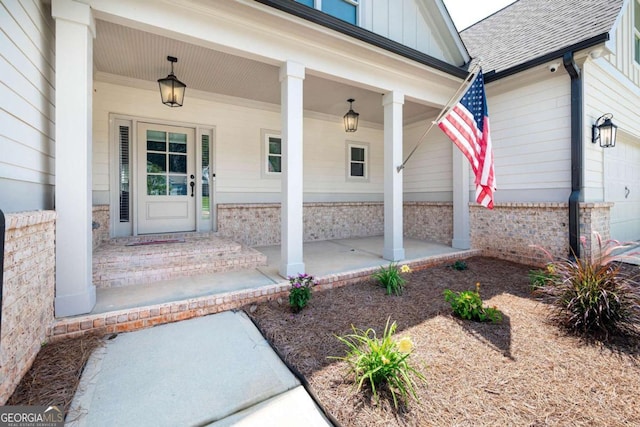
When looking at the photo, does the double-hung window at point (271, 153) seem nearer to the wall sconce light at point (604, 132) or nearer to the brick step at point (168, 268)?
the brick step at point (168, 268)

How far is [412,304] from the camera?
131 inches

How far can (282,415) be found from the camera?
5.65ft

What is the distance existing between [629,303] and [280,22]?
4.64 metres

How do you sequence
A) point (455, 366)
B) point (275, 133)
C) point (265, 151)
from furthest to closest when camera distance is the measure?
point (275, 133), point (265, 151), point (455, 366)

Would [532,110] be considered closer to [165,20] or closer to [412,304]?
[412,304]

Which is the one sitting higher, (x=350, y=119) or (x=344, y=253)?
(x=350, y=119)

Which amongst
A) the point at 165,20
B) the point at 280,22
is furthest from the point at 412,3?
Answer: the point at 165,20

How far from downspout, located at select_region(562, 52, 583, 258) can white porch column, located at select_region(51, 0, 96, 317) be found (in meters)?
6.14

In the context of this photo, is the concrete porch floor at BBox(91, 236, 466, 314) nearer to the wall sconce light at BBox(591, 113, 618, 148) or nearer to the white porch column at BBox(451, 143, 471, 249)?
the white porch column at BBox(451, 143, 471, 249)

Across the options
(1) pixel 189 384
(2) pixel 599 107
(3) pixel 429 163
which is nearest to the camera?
(1) pixel 189 384

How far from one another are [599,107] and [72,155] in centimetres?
735

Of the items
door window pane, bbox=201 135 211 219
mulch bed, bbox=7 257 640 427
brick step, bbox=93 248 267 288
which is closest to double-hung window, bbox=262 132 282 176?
door window pane, bbox=201 135 211 219

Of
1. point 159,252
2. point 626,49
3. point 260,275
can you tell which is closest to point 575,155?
point 626,49

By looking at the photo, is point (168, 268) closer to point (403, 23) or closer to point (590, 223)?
point (403, 23)
